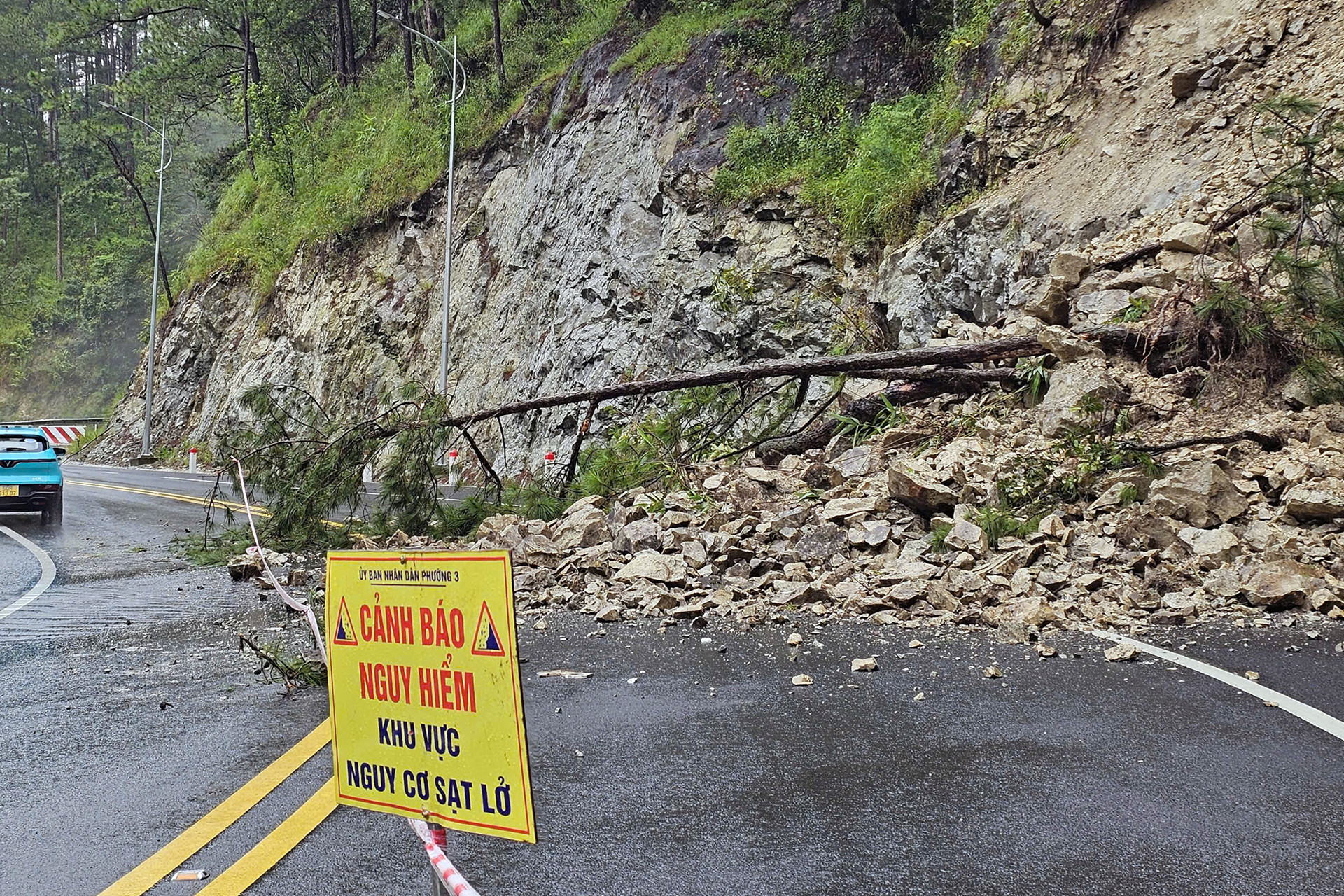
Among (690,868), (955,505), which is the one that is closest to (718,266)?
(955,505)

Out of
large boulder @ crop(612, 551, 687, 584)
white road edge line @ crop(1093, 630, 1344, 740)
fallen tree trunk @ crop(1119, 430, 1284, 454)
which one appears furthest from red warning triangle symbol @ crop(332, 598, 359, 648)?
fallen tree trunk @ crop(1119, 430, 1284, 454)

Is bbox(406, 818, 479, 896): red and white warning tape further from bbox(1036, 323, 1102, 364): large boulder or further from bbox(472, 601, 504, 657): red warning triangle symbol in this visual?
bbox(1036, 323, 1102, 364): large boulder

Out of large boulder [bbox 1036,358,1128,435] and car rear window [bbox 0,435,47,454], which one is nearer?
large boulder [bbox 1036,358,1128,435]

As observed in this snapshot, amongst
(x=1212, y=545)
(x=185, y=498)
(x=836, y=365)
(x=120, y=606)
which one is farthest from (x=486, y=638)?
(x=185, y=498)

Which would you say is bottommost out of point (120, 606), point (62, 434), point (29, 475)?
point (120, 606)

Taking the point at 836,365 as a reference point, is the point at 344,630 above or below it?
below

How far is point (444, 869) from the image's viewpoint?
2518mm

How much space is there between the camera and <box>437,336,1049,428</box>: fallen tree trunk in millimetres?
9742

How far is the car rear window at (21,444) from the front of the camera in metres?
15.5

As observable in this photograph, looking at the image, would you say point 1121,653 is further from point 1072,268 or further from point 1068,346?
point 1072,268

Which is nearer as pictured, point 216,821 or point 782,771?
point 216,821

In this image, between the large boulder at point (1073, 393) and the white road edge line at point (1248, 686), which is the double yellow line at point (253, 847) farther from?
the large boulder at point (1073, 393)

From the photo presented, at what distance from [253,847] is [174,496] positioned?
709 inches

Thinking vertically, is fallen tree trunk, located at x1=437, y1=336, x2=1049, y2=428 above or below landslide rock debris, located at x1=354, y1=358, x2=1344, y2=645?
above
